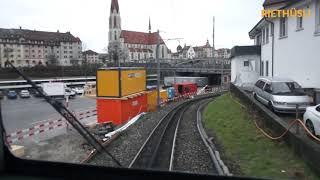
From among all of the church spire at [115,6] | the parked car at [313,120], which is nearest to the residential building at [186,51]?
the parked car at [313,120]

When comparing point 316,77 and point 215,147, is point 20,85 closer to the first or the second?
point 215,147

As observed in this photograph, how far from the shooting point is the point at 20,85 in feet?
11.0

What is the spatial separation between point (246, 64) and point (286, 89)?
17.3 metres

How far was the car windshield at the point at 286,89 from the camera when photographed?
15.5 metres

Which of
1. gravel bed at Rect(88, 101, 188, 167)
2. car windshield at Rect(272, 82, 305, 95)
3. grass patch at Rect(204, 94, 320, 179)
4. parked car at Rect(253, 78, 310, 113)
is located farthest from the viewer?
car windshield at Rect(272, 82, 305, 95)

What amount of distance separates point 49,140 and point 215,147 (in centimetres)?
913

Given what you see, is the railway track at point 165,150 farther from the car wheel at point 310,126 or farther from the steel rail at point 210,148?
the car wheel at point 310,126

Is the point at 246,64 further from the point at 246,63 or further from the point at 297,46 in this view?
the point at 297,46

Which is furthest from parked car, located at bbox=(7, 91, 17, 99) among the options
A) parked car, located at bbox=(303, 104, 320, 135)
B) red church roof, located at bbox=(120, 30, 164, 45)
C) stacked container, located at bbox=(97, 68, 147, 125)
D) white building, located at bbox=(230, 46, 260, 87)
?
white building, located at bbox=(230, 46, 260, 87)

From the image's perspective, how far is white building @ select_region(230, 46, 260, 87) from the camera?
30500 mm

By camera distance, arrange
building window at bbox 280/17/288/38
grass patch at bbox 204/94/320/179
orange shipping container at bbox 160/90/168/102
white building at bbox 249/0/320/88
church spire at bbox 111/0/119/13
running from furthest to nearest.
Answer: orange shipping container at bbox 160/90/168/102 → building window at bbox 280/17/288/38 → white building at bbox 249/0/320/88 → grass patch at bbox 204/94/320/179 → church spire at bbox 111/0/119/13

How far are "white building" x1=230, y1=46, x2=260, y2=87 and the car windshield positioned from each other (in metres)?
13.8

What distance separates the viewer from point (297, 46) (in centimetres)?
1980

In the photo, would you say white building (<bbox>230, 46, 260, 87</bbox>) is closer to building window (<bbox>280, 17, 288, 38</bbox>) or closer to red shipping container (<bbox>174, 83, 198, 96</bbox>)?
building window (<bbox>280, 17, 288, 38</bbox>)
